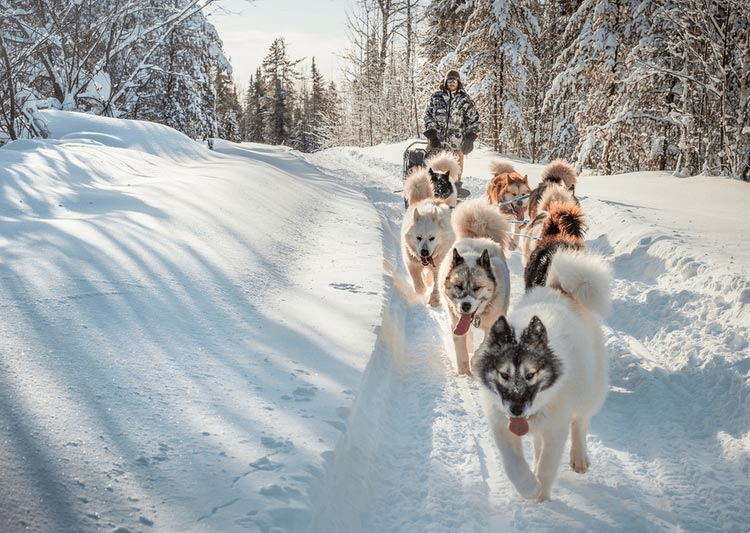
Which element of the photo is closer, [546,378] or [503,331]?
[546,378]

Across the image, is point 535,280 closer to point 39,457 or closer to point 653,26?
point 39,457

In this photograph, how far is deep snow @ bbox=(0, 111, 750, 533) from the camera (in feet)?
7.41

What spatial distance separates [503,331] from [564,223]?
6.38ft

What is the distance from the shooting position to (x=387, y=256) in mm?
6969

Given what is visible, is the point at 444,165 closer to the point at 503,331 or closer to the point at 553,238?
the point at 553,238

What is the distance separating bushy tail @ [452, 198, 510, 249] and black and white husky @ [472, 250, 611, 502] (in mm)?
2023

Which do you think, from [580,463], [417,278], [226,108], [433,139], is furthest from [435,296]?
[226,108]

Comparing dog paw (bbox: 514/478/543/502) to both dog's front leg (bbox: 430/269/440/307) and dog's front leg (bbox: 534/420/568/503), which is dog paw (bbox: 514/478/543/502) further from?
dog's front leg (bbox: 430/269/440/307)

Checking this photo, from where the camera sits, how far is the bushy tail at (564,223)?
13.9ft

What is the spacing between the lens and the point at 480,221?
5070mm

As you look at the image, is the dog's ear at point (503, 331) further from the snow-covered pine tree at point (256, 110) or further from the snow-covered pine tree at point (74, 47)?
the snow-covered pine tree at point (256, 110)

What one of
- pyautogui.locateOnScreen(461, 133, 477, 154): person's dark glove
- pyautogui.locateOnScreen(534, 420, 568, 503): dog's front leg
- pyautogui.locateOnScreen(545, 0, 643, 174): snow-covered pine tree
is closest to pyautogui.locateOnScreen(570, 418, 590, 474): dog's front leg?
pyautogui.locateOnScreen(534, 420, 568, 503): dog's front leg

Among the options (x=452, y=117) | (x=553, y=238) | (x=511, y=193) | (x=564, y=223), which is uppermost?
(x=452, y=117)

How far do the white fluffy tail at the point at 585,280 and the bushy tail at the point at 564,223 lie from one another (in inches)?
41.9
